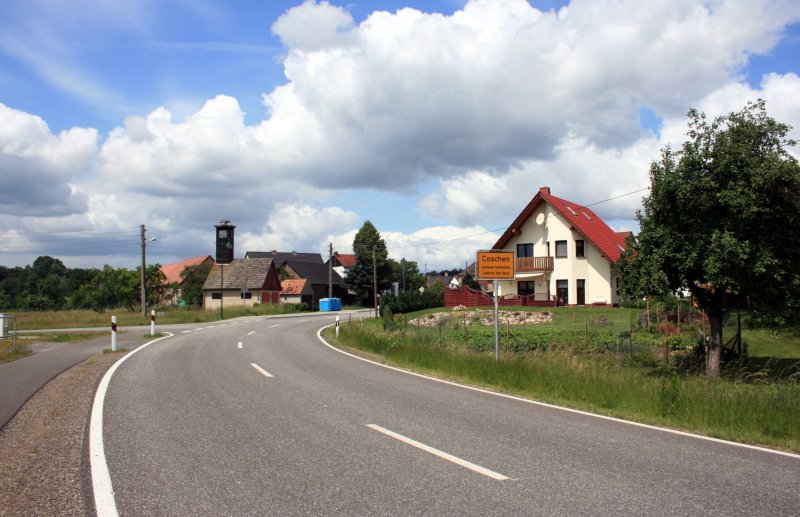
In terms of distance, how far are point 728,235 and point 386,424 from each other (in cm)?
934

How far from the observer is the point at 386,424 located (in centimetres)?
751

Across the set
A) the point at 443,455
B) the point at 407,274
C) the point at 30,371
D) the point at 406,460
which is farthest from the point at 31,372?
the point at 407,274

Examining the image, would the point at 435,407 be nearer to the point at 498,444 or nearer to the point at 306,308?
the point at 498,444

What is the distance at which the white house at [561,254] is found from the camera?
1644 inches

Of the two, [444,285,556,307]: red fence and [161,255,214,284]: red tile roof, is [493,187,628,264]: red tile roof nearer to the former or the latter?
[444,285,556,307]: red fence

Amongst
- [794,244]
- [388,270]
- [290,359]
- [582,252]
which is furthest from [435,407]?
[388,270]

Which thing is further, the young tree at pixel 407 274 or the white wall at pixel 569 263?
the young tree at pixel 407 274

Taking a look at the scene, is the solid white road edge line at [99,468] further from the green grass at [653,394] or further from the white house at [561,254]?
the white house at [561,254]

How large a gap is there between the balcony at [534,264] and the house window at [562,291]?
1.41 metres

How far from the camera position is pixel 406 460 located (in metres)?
5.80

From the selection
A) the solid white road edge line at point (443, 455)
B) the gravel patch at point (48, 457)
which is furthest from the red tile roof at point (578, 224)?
the gravel patch at point (48, 457)

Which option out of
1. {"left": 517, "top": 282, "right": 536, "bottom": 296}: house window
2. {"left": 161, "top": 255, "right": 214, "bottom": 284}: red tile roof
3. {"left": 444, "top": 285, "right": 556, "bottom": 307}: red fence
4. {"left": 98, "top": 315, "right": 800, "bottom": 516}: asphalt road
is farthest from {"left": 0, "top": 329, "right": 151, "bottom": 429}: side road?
{"left": 161, "top": 255, "right": 214, "bottom": 284}: red tile roof

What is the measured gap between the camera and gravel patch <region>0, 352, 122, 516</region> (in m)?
4.73

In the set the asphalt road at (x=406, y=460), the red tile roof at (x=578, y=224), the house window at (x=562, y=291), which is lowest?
the asphalt road at (x=406, y=460)
